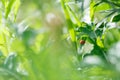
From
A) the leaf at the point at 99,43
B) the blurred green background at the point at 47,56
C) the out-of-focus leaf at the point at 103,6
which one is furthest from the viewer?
the out-of-focus leaf at the point at 103,6

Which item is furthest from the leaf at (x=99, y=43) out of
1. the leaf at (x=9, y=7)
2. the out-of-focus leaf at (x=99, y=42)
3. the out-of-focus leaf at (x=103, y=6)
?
the leaf at (x=9, y=7)

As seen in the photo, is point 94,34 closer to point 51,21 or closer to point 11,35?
point 11,35

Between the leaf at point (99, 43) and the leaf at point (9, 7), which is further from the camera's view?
the leaf at point (9, 7)

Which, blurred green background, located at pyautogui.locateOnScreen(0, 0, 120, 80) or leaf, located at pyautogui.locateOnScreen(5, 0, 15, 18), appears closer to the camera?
blurred green background, located at pyautogui.locateOnScreen(0, 0, 120, 80)

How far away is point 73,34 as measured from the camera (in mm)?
996

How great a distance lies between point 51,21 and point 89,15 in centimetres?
60

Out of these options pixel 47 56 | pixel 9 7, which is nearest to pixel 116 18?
pixel 9 7

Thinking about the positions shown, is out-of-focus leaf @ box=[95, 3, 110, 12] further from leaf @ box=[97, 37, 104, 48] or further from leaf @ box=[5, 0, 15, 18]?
leaf @ box=[5, 0, 15, 18]

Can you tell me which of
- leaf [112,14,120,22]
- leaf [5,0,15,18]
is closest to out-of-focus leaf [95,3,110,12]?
leaf [112,14,120,22]

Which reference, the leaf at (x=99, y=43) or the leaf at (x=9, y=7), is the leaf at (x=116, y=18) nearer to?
the leaf at (x=99, y=43)

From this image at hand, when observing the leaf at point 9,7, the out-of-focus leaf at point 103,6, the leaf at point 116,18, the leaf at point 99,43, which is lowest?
the leaf at point 99,43

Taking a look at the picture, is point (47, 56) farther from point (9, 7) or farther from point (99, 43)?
point (9, 7)

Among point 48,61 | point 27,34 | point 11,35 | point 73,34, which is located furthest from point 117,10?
point 48,61

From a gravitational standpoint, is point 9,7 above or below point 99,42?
above
